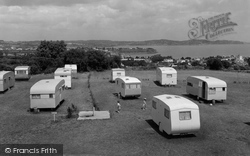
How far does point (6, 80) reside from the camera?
28.5m

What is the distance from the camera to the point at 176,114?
1308cm

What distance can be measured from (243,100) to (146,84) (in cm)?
1205

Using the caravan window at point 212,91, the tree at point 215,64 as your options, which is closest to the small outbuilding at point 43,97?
the caravan window at point 212,91

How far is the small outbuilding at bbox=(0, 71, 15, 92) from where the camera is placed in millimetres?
27375

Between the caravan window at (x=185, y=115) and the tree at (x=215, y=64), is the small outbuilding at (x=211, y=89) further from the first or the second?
the tree at (x=215, y=64)

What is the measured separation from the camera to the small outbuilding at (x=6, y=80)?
27.4 m

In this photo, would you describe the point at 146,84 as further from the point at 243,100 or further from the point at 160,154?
the point at 160,154

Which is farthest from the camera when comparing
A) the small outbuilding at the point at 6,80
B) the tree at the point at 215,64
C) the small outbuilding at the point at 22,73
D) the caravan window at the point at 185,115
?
the tree at the point at 215,64

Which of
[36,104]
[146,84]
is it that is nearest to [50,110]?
[36,104]

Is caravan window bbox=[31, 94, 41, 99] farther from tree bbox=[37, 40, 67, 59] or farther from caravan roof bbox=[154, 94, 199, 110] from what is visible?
tree bbox=[37, 40, 67, 59]

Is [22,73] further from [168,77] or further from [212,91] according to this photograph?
[212,91]

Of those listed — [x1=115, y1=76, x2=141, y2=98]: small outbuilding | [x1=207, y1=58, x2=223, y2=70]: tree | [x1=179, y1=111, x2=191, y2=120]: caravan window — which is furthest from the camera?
[x1=207, y1=58, x2=223, y2=70]: tree

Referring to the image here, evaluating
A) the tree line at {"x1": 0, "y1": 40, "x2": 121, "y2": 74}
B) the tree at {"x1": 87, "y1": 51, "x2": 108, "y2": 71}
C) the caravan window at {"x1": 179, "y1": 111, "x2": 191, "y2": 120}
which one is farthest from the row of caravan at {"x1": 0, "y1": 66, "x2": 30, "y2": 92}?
the caravan window at {"x1": 179, "y1": 111, "x2": 191, "y2": 120}

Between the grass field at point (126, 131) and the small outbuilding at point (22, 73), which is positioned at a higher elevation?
the small outbuilding at point (22, 73)
